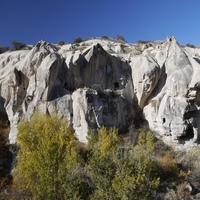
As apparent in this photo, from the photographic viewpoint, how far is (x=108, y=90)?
23.1 m

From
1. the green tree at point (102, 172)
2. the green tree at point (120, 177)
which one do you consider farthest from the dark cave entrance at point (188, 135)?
the green tree at point (102, 172)

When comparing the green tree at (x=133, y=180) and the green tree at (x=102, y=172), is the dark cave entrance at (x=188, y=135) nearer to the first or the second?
the green tree at (x=133, y=180)

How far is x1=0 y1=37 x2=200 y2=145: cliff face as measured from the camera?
21625 mm

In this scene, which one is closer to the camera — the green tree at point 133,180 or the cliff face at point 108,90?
the green tree at point 133,180

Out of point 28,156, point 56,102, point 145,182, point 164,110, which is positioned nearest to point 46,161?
point 28,156

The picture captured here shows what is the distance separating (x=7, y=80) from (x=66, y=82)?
688 cm

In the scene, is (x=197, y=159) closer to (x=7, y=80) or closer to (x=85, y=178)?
(x=85, y=178)

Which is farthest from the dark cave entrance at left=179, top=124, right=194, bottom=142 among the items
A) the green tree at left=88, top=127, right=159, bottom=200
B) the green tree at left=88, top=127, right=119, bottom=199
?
the green tree at left=88, top=127, right=119, bottom=199

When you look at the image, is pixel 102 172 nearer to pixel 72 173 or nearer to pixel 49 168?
pixel 72 173

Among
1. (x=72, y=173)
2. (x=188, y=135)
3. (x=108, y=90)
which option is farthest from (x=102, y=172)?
(x=188, y=135)

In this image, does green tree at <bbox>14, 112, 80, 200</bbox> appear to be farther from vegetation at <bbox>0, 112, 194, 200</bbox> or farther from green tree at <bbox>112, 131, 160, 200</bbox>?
green tree at <bbox>112, 131, 160, 200</bbox>

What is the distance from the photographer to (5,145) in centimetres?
2120

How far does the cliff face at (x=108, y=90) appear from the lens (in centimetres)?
2162

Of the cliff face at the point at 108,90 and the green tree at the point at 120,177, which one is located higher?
the cliff face at the point at 108,90
